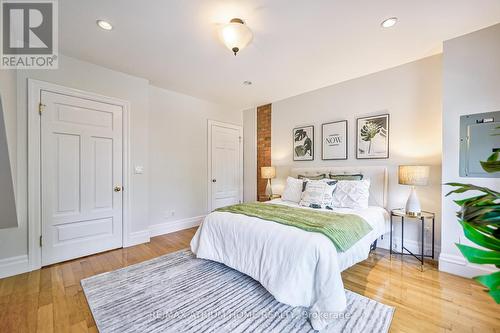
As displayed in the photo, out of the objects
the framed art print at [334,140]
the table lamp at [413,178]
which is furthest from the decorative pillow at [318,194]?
the table lamp at [413,178]

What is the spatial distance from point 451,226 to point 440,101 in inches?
58.6

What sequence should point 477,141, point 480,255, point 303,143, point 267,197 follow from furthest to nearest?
point 267,197 < point 303,143 < point 477,141 < point 480,255

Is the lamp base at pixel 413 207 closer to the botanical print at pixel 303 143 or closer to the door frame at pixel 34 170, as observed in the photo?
the botanical print at pixel 303 143

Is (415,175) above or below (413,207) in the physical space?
above

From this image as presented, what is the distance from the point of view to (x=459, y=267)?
225 centimetres

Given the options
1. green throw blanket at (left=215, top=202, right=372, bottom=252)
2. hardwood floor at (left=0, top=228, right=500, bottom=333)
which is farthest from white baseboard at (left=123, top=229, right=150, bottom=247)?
green throw blanket at (left=215, top=202, right=372, bottom=252)

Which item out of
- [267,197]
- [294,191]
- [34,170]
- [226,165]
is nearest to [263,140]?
Answer: [226,165]

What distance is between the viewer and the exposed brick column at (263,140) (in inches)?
180

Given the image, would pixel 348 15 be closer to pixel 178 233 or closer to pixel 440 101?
pixel 440 101

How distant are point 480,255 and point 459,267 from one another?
231cm

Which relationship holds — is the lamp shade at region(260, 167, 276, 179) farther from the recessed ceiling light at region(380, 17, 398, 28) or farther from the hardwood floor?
the recessed ceiling light at region(380, 17, 398, 28)

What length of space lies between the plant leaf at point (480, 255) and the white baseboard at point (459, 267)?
2234 mm

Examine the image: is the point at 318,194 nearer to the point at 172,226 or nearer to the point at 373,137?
the point at 373,137

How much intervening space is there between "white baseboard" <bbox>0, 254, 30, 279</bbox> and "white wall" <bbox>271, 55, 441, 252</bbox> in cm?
414
